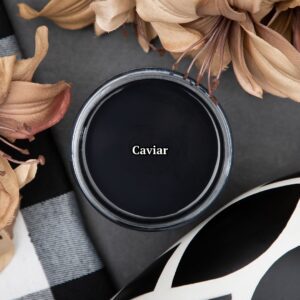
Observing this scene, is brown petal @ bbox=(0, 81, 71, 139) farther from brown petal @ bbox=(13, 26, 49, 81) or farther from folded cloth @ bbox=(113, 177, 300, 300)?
folded cloth @ bbox=(113, 177, 300, 300)

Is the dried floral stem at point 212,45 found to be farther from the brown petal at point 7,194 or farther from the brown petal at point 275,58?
the brown petal at point 7,194

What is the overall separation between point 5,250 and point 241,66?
0.23 meters

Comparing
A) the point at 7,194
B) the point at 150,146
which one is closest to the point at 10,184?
the point at 7,194

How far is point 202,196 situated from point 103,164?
0.08 m

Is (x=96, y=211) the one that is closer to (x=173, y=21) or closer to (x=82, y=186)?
(x=82, y=186)

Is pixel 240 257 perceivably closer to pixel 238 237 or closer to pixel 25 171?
pixel 238 237

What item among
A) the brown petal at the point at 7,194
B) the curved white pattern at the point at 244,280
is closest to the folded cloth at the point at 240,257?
the curved white pattern at the point at 244,280

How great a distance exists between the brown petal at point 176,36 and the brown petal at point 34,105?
0.08 m

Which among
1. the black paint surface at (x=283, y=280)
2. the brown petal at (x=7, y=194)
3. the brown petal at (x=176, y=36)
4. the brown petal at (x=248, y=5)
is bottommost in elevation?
the black paint surface at (x=283, y=280)

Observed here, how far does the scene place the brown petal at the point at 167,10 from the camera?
435mm

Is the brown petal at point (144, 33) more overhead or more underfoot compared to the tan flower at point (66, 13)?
more underfoot

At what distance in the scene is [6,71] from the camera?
0.45 metres

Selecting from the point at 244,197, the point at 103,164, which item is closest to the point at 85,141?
the point at 103,164

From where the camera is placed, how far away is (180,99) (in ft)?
1.71
